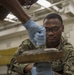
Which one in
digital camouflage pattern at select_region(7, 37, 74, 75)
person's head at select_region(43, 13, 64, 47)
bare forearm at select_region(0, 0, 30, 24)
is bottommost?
digital camouflage pattern at select_region(7, 37, 74, 75)

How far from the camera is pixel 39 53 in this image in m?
1.06

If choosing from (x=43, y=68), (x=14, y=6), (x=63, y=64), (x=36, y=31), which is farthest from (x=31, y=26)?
(x=63, y=64)

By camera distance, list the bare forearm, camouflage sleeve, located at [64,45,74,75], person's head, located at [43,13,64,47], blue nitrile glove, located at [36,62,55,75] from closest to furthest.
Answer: the bare forearm
blue nitrile glove, located at [36,62,55,75]
camouflage sleeve, located at [64,45,74,75]
person's head, located at [43,13,64,47]

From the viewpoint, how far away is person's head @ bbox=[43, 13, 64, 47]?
5.79ft

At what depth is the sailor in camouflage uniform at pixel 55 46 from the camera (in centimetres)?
165

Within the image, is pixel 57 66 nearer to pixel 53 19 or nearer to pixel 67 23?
pixel 53 19

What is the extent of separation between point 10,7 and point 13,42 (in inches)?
161

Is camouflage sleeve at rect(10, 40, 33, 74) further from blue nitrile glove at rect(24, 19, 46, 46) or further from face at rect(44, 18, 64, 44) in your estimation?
blue nitrile glove at rect(24, 19, 46, 46)

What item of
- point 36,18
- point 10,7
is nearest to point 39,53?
point 10,7

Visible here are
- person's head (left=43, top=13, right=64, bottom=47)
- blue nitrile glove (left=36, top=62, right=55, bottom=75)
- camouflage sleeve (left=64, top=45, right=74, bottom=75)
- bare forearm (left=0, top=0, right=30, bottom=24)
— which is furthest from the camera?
person's head (left=43, top=13, right=64, bottom=47)

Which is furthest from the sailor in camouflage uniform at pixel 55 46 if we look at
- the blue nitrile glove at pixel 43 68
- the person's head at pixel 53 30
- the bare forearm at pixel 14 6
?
the bare forearm at pixel 14 6

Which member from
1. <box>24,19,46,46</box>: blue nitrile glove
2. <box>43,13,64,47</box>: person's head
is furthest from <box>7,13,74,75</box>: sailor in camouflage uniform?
<box>24,19,46,46</box>: blue nitrile glove

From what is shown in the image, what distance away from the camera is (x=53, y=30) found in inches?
71.1

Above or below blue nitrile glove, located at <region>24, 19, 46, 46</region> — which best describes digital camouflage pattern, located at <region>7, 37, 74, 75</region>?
below
